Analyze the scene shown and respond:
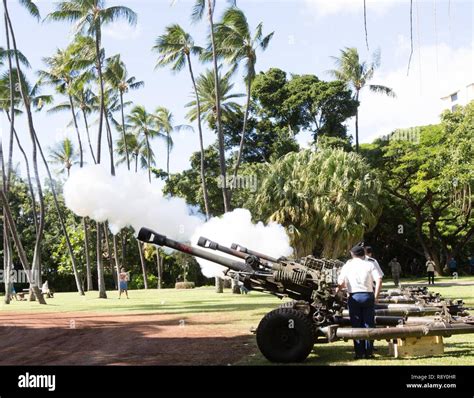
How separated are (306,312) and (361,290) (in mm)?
917

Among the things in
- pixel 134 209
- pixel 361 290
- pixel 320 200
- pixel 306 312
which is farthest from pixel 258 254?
pixel 320 200

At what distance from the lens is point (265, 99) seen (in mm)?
43000

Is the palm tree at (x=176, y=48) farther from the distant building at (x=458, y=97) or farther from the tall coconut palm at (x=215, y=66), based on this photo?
the distant building at (x=458, y=97)

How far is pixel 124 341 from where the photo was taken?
12969mm

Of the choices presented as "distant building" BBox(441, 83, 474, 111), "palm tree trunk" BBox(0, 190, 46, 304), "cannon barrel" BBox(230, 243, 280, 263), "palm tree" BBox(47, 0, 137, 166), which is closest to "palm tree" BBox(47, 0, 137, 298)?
"palm tree" BBox(47, 0, 137, 166)

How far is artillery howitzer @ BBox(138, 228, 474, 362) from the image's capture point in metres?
9.08

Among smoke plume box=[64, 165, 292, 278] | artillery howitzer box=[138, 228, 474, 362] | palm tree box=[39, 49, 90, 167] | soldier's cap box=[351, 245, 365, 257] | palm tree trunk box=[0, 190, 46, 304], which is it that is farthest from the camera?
palm tree box=[39, 49, 90, 167]

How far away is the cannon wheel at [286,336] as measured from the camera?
29.9 feet

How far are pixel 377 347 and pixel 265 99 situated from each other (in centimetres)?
3359

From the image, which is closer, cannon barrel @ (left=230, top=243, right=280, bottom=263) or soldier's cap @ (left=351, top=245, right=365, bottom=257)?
soldier's cap @ (left=351, top=245, right=365, bottom=257)

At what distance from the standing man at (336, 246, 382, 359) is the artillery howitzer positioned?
1.17 feet

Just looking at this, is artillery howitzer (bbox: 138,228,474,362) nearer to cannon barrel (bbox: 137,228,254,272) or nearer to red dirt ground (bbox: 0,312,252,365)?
cannon barrel (bbox: 137,228,254,272)
